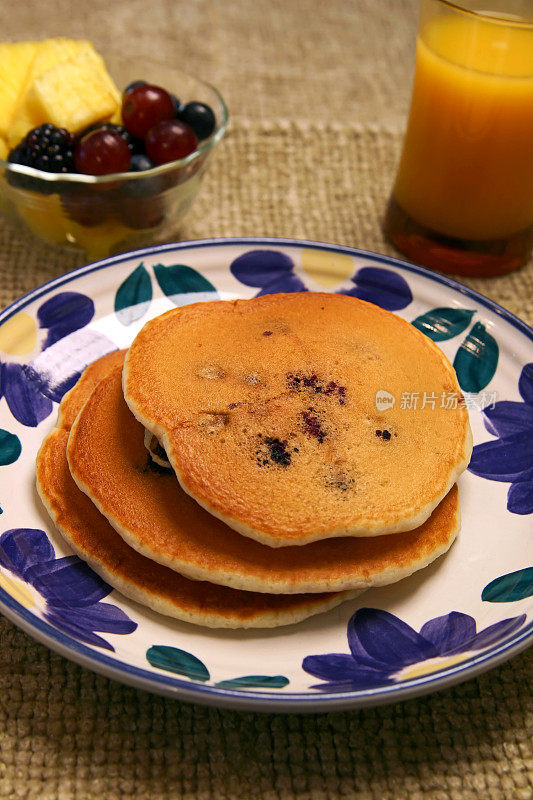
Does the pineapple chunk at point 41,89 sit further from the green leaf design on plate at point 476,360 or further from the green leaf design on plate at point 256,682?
the green leaf design on plate at point 256,682

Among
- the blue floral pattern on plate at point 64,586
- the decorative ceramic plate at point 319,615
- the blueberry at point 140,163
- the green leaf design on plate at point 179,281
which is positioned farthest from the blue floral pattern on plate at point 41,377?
the blueberry at point 140,163

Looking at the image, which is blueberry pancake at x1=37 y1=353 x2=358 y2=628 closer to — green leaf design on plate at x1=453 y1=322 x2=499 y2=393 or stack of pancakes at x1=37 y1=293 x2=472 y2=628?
stack of pancakes at x1=37 y1=293 x2=472 y2=628

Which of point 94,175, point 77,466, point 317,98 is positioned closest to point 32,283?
point 94,175

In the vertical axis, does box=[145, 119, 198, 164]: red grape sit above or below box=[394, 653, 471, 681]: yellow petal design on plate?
above

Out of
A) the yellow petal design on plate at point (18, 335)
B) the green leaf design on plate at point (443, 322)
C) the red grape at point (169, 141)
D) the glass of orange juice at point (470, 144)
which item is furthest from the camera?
the red grape at point (169, 141)

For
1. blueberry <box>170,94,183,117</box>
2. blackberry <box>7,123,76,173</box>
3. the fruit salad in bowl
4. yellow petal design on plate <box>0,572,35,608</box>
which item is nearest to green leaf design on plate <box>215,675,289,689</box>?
yellow petal design on plate <box>0,572,35,608</box>
